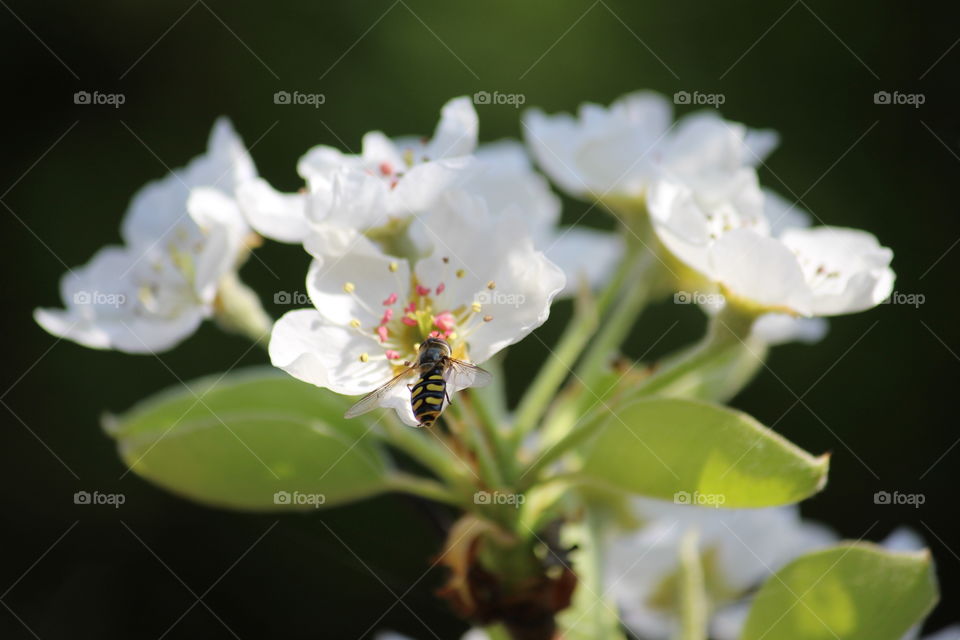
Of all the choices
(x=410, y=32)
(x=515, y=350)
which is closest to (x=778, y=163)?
(x=515, y=350)

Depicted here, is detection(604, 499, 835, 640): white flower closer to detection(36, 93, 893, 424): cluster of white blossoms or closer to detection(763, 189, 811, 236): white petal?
detection(36, 93, 893, 424): cluster of white blossoms

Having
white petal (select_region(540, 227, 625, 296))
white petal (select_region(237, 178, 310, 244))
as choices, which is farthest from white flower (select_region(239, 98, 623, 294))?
white petal (select_region(540, 227, 625, 296))

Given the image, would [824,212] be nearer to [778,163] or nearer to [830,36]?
[778,163]

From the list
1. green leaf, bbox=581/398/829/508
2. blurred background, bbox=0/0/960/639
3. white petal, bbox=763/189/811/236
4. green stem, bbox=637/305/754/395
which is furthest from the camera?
blurred background, bbox=0/0/960/639

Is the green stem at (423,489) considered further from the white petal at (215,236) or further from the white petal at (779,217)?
the white petal at (779,217)

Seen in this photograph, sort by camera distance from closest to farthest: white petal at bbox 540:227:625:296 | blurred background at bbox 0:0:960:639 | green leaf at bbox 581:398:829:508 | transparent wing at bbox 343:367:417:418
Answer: green leaf at bbox 581:398:829:508
transparent wing at bbox 343:367:417:418
white petal at bbox 540:227:625:296
blurred background at bbox 0:0:960:639

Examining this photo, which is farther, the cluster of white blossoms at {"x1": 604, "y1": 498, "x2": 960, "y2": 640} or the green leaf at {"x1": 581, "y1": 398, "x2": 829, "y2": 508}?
the cluster of white blossoms at {"x1": 604, "y1": 498, "x2": 960, "y2": 640}
